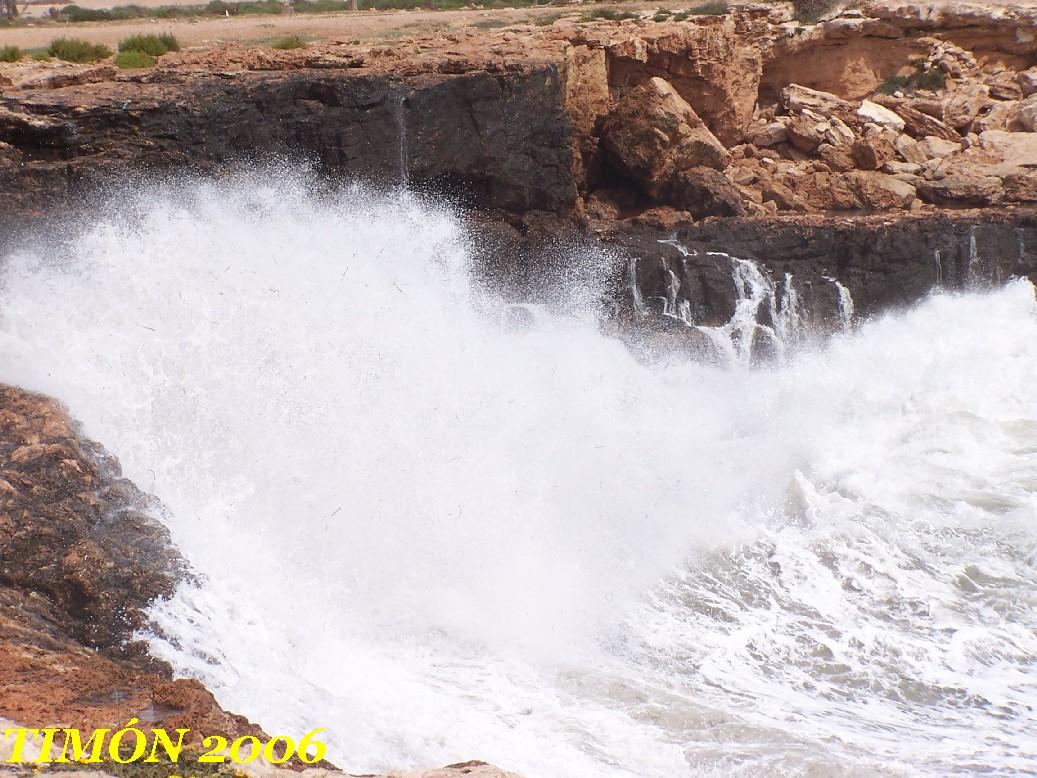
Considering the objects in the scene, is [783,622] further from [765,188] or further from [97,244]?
[765,188]

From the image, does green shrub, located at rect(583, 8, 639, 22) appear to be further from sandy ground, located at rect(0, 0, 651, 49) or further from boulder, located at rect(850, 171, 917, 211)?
boulder, located at rect(850, 171, 917, 211)

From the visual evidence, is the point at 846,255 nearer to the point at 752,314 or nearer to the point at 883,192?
the point at 752,314

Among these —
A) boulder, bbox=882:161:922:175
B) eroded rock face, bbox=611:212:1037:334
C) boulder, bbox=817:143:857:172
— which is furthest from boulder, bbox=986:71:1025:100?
eroded rock face, bbox=611:212:1037:334

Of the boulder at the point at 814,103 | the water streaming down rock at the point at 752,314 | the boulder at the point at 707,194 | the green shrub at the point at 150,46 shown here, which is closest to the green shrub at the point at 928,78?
the boulder at the point at 814,103

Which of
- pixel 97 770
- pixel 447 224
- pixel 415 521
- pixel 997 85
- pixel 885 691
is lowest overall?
pixel 885 691

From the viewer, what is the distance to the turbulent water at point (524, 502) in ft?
21.2

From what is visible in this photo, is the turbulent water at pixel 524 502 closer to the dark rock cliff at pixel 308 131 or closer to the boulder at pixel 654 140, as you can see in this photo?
the dark rock cliff at pixel 308 131

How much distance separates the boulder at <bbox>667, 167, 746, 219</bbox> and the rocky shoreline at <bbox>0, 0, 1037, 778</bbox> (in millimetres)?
29

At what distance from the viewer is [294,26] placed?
1761 cm

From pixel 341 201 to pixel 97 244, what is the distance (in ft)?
9.36

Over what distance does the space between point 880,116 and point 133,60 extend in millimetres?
10955

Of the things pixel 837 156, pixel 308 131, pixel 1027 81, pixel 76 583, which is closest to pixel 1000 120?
pixel 1027 81

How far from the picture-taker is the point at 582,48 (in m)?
14.0

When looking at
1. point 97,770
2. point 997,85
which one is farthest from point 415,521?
point 997,85
